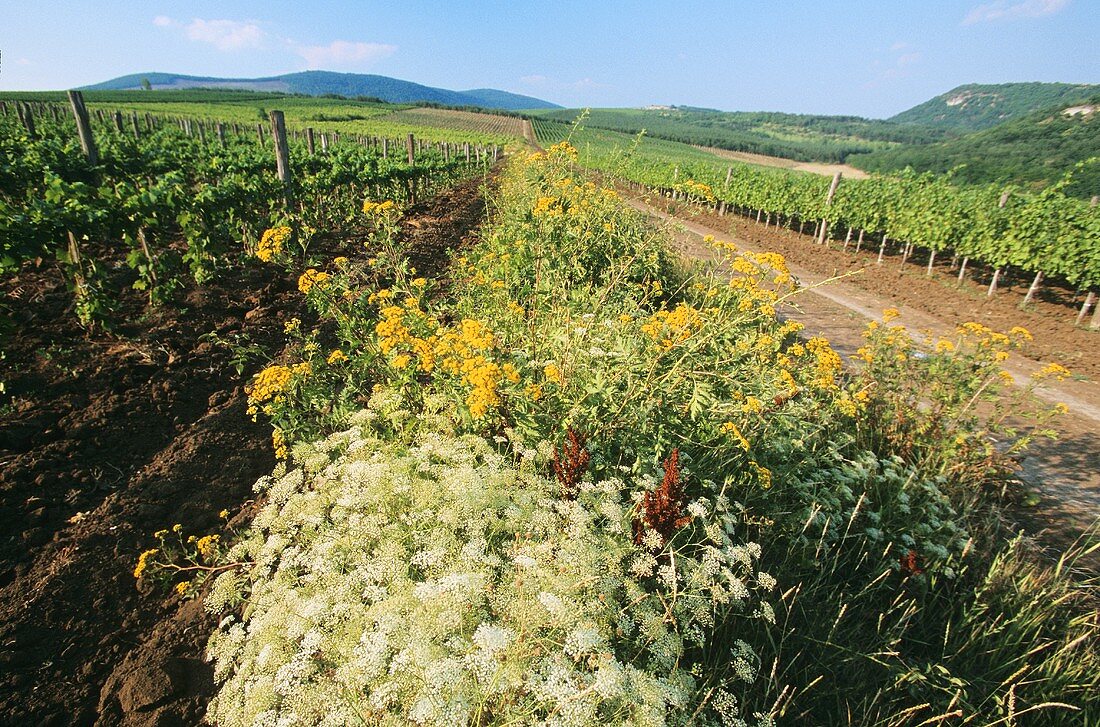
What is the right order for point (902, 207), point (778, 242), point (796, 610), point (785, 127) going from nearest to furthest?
point (796, 610)
point (902, 207)
point (778, 242)
point (785, 127)

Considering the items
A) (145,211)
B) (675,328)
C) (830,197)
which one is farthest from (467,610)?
(830,197)

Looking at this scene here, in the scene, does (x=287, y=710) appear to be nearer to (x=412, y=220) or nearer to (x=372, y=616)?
(x=372, y=616)

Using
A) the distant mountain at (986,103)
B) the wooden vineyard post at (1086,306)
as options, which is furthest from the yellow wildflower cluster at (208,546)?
the distant mountain at (986,103)

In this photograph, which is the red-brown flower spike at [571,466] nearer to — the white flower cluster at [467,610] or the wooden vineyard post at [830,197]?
the white flower cluster at [467,610]

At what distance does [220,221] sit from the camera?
7418 mm

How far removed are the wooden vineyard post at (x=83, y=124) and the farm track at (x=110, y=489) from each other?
155 inches

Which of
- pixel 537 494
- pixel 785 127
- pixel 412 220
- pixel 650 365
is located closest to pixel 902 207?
pixel 412 220

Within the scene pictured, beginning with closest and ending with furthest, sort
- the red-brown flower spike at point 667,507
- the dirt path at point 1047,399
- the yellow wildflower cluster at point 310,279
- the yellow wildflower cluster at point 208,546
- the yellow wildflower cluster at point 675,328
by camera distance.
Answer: the red-brown flower spike at point 667,507 → the yellow wildflower cluster at point 208,546 → the yellow wildflower cluster at point 675,328 → the yellow wildflower cluster at point 310,279 → the dirt path at point 1047,399

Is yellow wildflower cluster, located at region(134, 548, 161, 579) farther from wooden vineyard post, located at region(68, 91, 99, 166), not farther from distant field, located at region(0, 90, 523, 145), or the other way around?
distant field, located at region(0, 90, 523, 145)

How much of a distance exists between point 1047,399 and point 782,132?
6139 inches

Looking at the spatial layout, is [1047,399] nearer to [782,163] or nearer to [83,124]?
[83,124]

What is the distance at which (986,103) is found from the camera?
160 meters

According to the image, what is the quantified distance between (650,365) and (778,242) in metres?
16.9

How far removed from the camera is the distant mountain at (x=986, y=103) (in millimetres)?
130750
